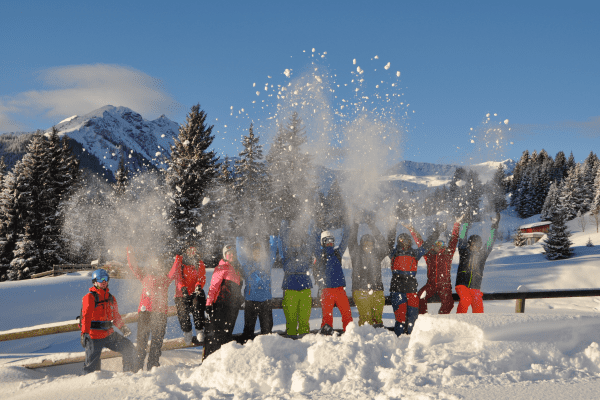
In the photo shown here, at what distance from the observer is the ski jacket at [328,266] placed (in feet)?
17.9

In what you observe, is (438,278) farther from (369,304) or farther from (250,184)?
(250,184)

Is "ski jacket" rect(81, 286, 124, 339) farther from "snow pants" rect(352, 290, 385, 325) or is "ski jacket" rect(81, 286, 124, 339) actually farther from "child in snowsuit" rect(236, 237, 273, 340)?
"snow pants" rect(352, 290, 385, 325)

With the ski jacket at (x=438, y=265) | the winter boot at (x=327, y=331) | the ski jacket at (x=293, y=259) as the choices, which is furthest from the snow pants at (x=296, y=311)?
the ski jacket at (x=438, y=265)

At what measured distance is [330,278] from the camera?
17.9ft

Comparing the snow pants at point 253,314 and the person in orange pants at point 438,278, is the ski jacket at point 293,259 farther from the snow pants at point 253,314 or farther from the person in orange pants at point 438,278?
the person in orange pants at point 438,278

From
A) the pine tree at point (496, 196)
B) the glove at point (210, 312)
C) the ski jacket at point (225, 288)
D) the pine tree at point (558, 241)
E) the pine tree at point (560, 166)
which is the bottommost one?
the pine tree at point (558, 241)

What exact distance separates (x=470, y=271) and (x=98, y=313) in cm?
571

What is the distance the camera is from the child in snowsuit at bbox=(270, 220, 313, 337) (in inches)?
205

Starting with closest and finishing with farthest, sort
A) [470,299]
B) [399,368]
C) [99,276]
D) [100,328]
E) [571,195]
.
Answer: [399,368] < [100,328] < [99,276] < [470,299] < [571,195]

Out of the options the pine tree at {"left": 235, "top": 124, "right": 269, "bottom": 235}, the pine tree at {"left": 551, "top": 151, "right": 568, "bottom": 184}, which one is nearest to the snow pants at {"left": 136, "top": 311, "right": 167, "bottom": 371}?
the pine tree at {"left": 235, "top": 124, "right": 269, "bottom": 235}

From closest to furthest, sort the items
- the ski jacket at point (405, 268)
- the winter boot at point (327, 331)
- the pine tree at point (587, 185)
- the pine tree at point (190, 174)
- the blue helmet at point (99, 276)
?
the blue helmet at point (99, 276) → the winter boot at point (327, 331) → the ski jacket at point (405, 268) → the pine tree at point (190, 174) → the pine tree at point (587, 185)

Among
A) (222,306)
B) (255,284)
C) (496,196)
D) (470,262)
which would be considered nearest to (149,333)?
(222,306)

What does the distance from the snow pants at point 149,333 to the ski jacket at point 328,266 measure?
7.83 ft

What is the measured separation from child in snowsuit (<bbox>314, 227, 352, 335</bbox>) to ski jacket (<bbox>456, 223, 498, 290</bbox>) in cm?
207
